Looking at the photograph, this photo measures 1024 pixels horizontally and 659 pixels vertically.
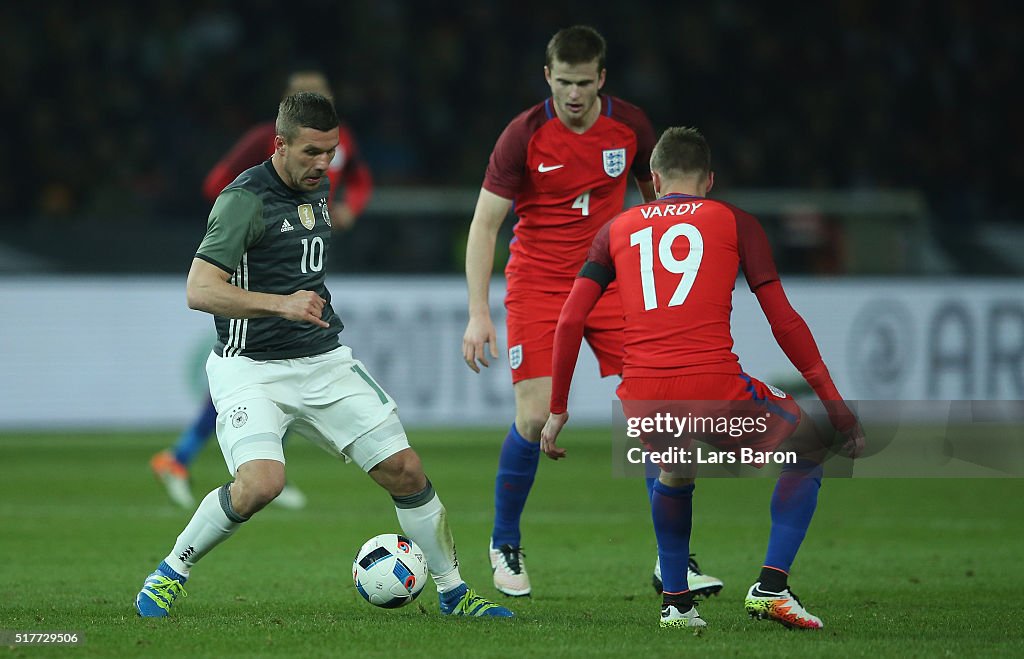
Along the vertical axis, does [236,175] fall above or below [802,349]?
above

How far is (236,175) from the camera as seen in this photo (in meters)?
8.30

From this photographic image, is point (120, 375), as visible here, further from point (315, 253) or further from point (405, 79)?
point (315, 253)

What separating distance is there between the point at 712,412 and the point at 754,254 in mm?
563

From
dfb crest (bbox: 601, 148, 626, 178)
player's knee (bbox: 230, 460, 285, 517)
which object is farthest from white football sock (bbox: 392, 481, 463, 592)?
dfb crest (bbox: 601, 148, 626, 178)

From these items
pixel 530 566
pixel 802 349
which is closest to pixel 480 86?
pixel 530 566

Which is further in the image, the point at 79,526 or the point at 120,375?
the point at 120,375

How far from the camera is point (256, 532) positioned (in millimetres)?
7762

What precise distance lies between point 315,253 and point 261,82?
38.2 ft

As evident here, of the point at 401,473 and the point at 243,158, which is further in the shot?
the point at 243,158

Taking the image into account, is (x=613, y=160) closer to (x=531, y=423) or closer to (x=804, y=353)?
(x=531, y=423)

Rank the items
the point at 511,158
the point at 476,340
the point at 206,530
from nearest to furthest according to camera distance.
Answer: the point at 206,530 < the point at 476,340 < the point at 511,158

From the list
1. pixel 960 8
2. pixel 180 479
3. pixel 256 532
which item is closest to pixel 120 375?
pixel 180 479

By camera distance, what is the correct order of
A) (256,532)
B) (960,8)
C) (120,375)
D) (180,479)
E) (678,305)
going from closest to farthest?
(678,305) → (256,532) → (180,479) → (120,375) → (960,8)

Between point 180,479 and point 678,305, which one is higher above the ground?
point 678,305
